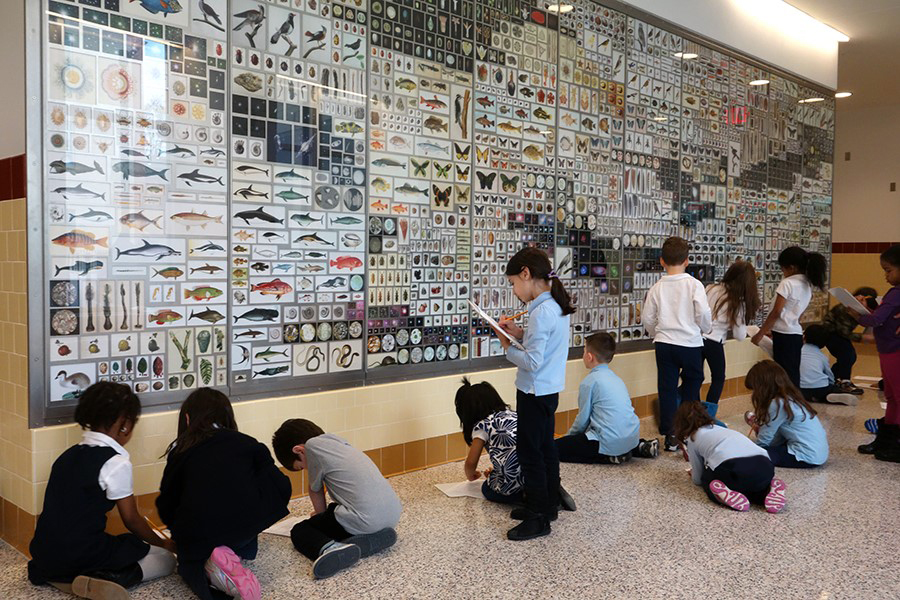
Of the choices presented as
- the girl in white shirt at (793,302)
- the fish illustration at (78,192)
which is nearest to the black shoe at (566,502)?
the fish illustration at (78,192)

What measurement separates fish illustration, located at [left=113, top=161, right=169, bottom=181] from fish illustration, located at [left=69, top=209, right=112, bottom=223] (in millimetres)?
204

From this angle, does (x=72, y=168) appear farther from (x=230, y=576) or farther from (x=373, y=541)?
(x=373, y=541)

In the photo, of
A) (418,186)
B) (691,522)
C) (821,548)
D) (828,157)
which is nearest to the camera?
(821,548)

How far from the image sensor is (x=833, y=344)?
26.5 ft

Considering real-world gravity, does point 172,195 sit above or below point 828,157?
below

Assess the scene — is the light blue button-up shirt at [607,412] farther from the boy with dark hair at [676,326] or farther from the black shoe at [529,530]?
the black shoe at [529,530]

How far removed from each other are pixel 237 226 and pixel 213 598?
6.15 ft

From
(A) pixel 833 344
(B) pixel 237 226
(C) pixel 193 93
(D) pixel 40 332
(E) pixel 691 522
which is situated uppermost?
(C) pixel 193 93

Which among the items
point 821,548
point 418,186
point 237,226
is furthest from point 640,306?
point 237,226

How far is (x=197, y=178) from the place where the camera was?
3820 millimetres

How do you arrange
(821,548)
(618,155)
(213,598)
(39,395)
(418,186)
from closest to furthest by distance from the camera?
(213,598) → (39,395) → (821,548) → (418,186) → (618,155)

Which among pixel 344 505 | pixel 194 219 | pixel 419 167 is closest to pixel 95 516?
pixel 344 505

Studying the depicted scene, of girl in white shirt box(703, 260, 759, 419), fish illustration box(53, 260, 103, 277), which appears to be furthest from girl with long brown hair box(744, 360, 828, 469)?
fish illustration box(53, 260, 103, 277)

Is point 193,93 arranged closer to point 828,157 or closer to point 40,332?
point 40,332
